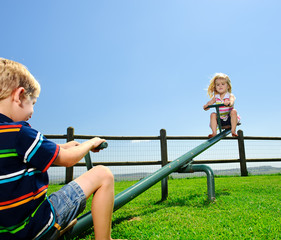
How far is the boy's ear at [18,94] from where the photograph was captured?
1.06 metres

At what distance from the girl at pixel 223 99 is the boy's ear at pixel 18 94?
2.69m

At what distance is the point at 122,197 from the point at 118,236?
291 millimetres

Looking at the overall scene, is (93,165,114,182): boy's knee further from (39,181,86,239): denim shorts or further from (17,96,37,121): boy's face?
(17,96,37,121): boy's face

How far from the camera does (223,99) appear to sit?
11.5 ft

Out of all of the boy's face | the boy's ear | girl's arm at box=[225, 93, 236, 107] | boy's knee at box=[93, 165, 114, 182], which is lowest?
boy's knee at box=[93, 165, 114, 182]

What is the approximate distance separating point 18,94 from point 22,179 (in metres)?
0.39

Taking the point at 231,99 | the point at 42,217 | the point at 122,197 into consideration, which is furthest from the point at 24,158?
the point at 231,99

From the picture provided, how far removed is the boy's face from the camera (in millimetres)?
1063

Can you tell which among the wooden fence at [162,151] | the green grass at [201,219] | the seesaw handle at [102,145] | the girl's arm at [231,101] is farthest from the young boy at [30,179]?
the wooden fence at [162,151]

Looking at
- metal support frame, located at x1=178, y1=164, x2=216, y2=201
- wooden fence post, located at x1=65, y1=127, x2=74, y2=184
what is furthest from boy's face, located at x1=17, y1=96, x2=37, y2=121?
wooden fence post, located at x1=65, y1=127, x2=74, y2=184

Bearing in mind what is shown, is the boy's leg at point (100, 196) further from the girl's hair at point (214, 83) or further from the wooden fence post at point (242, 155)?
the wooden fence post at point (242, 155)

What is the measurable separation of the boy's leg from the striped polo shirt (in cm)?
24

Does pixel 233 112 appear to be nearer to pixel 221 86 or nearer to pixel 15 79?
pixel 221 86

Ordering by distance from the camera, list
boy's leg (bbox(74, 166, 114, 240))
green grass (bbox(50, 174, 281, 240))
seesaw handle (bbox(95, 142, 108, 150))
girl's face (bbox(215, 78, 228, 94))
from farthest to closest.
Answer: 1. girl's face (bbox(215, 78, 228, 94))
2. green grass (bbox(50, 174, 281, 240))
3. seesaw handle (bbox(95, 142, 108, 150))
4. boy's leg (bbox(74, 166, 114, 240))
